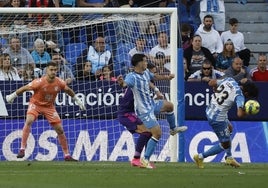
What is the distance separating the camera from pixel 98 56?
21641mm

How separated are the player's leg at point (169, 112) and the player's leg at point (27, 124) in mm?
2441

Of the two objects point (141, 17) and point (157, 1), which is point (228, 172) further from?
point (157, 1)

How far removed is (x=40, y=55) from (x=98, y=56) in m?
1.18

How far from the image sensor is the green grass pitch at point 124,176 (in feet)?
45.9

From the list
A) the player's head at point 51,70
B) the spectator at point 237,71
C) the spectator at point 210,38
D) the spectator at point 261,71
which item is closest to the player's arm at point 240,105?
the player's head at point 51,70

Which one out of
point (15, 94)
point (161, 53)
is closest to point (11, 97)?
point (15, 94)

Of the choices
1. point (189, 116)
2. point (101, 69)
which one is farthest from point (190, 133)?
point (101, 69)

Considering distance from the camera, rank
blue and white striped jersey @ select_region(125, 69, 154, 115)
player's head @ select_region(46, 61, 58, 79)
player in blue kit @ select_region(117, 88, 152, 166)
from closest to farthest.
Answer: blue and white striped jersey @ select_region(125, 69, 154, 115) → player in blue kit @ select_region(117, 88, 152, 166) → player's head @ select_region(46, 61, 58, 79)

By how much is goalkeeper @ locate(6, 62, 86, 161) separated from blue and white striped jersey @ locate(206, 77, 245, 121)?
3.19 metres

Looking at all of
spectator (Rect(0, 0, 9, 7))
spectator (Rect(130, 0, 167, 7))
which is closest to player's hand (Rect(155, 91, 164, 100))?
spectator (Rect(130, 0, 167, 7))

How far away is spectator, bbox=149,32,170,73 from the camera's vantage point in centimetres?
2142

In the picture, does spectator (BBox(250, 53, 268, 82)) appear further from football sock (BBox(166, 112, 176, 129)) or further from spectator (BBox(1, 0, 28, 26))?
spectator (BBox(1, 0, 28, 26))

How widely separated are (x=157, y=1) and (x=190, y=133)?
415 centimetres

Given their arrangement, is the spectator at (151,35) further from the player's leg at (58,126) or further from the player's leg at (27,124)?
the player's leg at (27,124)
